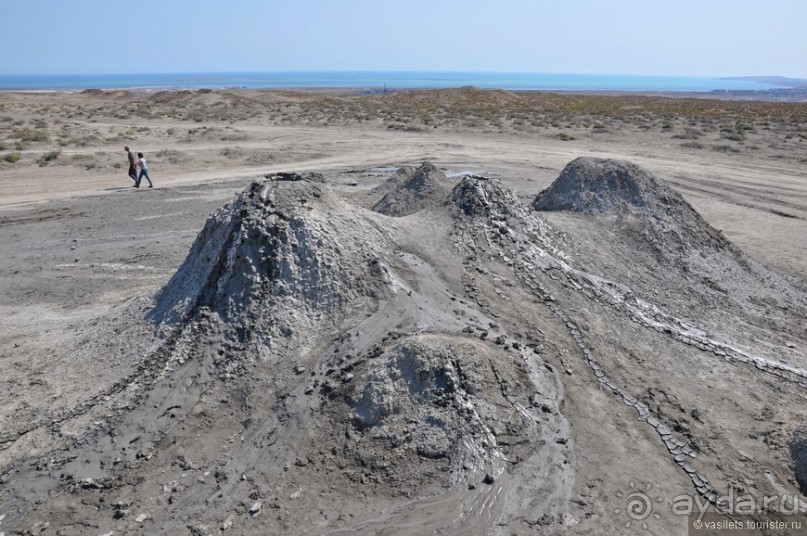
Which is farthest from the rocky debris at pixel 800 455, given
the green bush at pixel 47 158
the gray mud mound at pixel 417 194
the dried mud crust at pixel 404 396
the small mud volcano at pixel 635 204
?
the green bush at pixel 47 158

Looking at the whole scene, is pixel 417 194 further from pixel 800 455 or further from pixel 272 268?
pixel 800 455

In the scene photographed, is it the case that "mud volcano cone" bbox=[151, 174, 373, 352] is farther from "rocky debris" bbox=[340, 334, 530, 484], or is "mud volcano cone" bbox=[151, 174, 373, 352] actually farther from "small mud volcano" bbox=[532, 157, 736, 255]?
"small mud volcano" bbox=[532, 157, 736, 255]

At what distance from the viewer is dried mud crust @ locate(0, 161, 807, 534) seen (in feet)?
17.6

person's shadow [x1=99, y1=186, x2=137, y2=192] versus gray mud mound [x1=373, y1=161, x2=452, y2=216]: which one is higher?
gray mud mound [x1=373, y1=161, x2=452, y2=216]

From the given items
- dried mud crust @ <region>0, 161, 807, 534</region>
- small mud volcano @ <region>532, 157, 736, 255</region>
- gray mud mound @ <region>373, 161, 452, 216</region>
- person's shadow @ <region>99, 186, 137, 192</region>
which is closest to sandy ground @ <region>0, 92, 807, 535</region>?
dried mud crust @ <region>0, 161, 807, 534</region>

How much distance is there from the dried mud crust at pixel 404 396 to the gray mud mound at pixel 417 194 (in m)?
4.03

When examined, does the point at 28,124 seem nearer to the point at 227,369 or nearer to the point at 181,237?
the point at 181,237

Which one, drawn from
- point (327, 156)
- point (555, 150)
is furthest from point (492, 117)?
point (327, 156)

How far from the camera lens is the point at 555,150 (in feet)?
92.1

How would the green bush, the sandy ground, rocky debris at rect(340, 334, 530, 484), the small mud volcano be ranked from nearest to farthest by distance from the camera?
the sandy ground
rocky debris at rect(340, 334, 530, 484)
the small mud volcano
the green bush

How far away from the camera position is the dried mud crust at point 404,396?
17.6ft

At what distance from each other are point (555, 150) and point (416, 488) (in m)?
25.1

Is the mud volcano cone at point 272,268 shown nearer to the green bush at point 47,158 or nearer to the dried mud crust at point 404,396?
the dried mud crust at point 404,396

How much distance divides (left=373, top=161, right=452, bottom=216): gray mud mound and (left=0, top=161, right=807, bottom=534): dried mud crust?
4026mm
